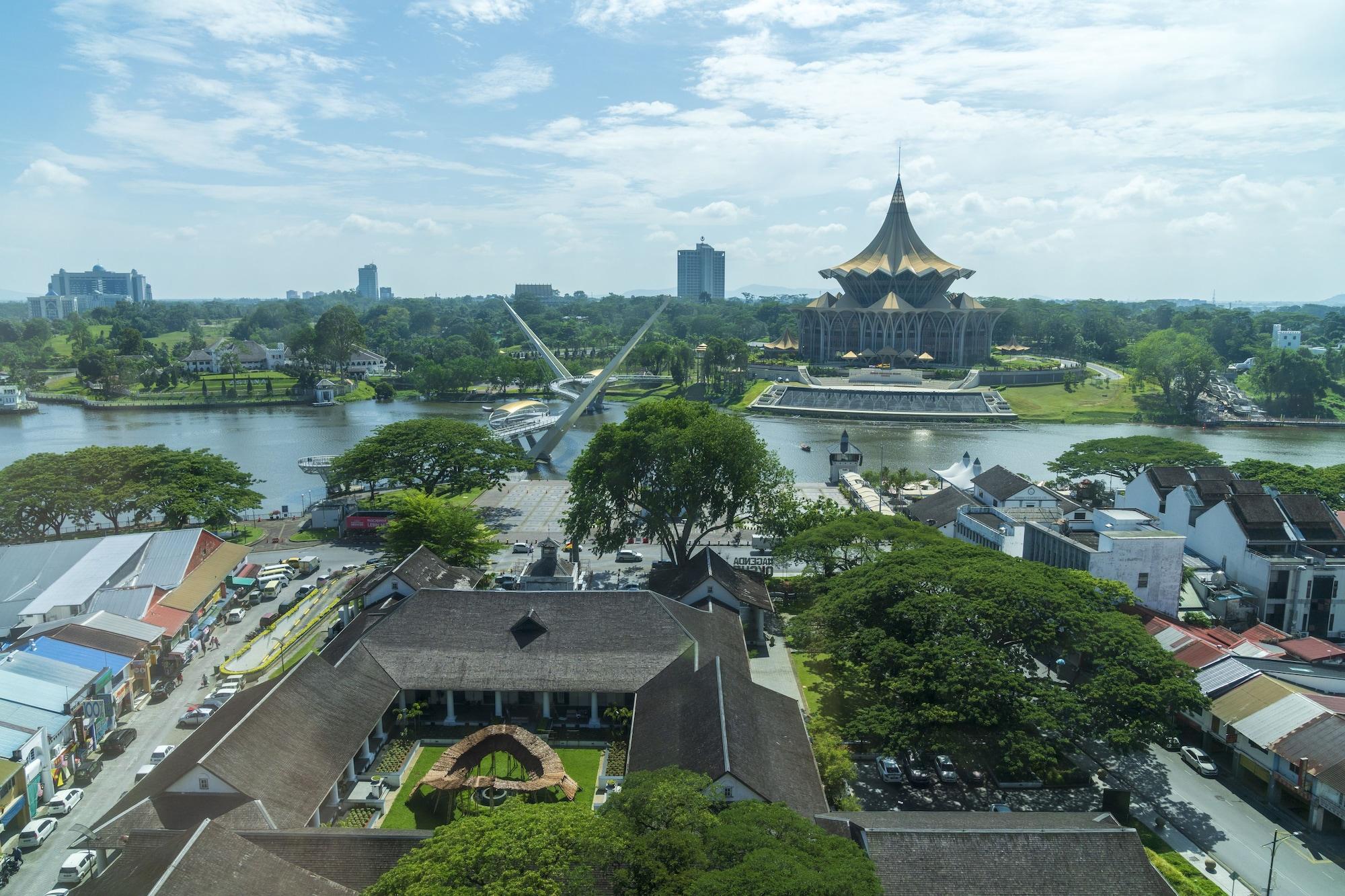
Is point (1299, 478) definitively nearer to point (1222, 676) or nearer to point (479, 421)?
point (1222, 676)

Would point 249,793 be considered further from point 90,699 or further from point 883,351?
point 883,351

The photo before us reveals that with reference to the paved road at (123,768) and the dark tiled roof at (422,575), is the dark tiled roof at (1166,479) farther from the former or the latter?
the paved road at (123,768)

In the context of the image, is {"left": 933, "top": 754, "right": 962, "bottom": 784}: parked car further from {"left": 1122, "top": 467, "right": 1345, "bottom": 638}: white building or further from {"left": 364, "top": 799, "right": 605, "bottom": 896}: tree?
{"left": 1122, "top": 467, "right": 1345, "bottom": 638}: white building

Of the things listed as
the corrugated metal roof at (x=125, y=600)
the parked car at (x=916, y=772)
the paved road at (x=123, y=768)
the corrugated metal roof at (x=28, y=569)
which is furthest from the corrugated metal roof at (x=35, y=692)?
the parked car at (x=916, y=772)

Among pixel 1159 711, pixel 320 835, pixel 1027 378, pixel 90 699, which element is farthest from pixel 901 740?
pixel 1027 378

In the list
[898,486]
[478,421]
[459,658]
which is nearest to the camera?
[459,658]

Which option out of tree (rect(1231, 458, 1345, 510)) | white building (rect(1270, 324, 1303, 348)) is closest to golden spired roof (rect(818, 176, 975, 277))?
white building (rect(1270, 324, 1303, 348))
